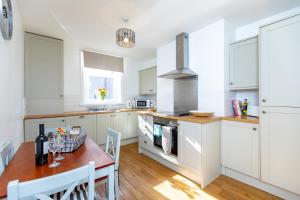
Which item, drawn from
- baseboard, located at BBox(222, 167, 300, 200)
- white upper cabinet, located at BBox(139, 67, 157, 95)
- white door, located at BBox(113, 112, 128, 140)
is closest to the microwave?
white upper cabinet, located at BBox(139, 67, 157, 95)

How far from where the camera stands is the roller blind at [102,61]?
3.40 m

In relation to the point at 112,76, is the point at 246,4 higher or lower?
higher

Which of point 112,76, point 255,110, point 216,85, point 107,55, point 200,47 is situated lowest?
point 255,110

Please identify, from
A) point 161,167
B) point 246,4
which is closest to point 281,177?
point 161,167

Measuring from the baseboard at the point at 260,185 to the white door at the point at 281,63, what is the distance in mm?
1028

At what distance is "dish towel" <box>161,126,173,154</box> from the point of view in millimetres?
2180

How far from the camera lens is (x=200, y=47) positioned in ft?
8.35

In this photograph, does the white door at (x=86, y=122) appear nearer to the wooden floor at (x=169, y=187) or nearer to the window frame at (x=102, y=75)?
the window frame at (x=102, y=75)

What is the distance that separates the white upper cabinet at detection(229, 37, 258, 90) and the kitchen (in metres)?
0.01

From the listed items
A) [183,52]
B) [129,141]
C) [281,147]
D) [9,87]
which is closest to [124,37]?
[183,52]

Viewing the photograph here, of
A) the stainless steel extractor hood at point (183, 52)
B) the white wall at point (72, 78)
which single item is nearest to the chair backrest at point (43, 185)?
the stainless steel extractor hood at point (183, 52)

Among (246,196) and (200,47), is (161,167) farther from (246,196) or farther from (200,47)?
(200,47)

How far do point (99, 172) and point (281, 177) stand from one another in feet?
6.76

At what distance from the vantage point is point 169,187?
1.84 meters
